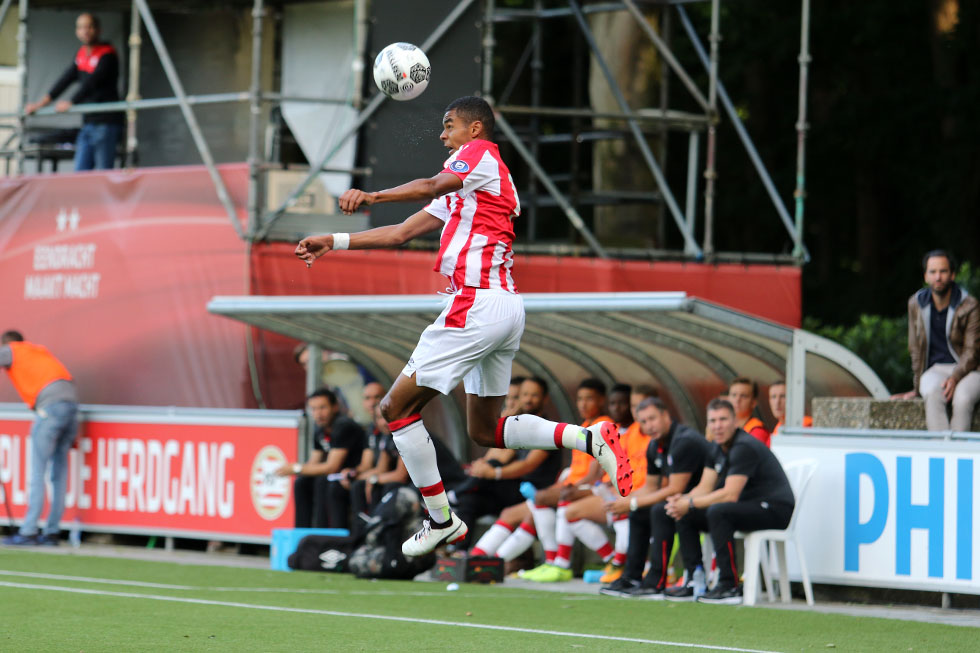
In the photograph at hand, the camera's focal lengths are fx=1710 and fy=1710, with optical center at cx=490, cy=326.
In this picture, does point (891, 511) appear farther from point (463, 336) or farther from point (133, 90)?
point (133, 90)

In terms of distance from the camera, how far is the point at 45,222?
1888cm

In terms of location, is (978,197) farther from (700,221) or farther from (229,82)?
(229,82)

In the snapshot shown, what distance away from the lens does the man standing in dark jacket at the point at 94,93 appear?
18625 mm

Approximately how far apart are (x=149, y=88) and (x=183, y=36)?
2.49ft

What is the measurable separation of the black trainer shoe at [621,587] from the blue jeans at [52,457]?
254 inches

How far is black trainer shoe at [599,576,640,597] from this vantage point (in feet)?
42.7

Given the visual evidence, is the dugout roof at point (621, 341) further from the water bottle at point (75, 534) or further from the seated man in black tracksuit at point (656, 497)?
the water bottle at point (75, 534)

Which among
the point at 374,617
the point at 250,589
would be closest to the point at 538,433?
the point at 374,617

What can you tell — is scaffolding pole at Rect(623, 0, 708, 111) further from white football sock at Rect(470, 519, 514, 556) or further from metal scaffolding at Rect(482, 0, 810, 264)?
white football sock at Rect(470, 519, 514, 556)

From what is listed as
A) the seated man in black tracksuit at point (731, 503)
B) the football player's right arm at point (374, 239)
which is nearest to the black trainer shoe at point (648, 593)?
the seated man in black tracksuit at point (731, 503)

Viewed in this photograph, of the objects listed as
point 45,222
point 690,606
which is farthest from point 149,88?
point 690,606

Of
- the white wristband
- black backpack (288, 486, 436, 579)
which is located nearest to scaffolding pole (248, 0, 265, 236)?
black backpack (288, 486, 436, 579)

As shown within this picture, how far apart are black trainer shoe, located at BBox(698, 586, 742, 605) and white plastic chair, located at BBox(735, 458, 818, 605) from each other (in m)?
0.06

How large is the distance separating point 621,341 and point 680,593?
243cm
